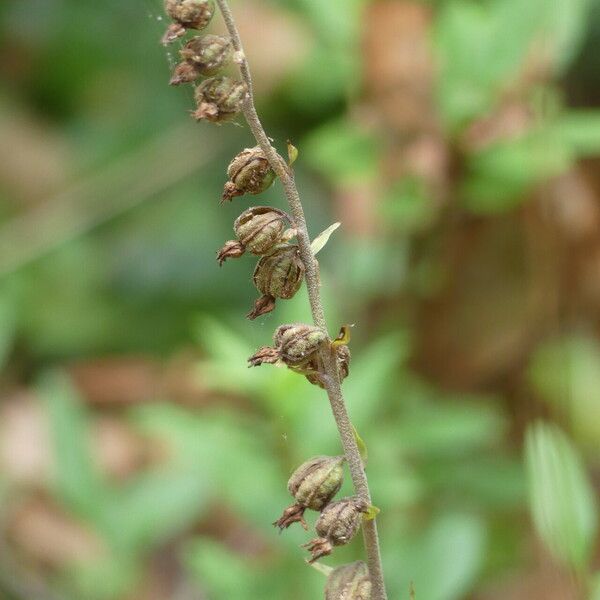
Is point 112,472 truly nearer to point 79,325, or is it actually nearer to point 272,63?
point 79,325

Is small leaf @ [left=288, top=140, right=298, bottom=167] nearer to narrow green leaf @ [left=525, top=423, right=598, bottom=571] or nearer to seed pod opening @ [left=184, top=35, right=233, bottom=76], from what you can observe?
seed pod opening @ [left=184, top=35, right=233, bottom=76]

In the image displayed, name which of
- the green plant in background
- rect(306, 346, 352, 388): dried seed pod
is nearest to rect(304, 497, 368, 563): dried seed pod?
the green plant in background

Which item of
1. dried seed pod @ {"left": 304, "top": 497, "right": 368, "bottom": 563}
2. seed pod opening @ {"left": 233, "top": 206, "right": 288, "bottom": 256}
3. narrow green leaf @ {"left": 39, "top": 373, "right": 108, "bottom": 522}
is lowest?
dried seed pod @ {"left": 304, "top": 497, "right": 368, "bottom": 563}

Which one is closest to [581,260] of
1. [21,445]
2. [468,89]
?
[468,89]

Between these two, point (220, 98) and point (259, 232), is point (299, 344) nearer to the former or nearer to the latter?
point (259, 232)

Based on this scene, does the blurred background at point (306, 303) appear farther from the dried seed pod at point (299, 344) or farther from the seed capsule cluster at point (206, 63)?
the seed capsule cluster at point (206, 63)

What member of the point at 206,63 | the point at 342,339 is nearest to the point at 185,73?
the point at 206,63
